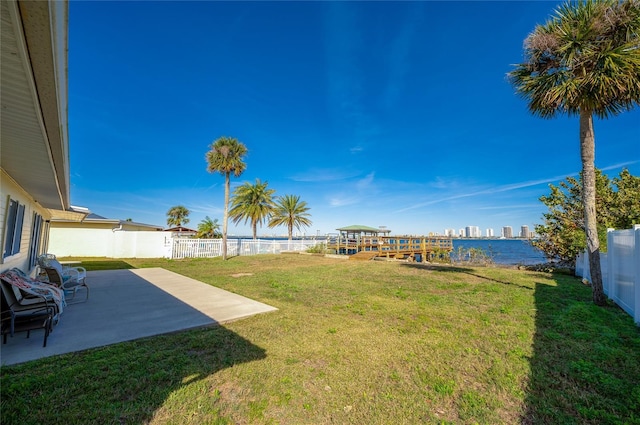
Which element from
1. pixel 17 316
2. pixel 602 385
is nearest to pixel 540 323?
pixel 602 385

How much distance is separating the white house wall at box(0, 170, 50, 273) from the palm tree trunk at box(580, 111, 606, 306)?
1208 centimetres

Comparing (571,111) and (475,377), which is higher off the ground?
(571,111)

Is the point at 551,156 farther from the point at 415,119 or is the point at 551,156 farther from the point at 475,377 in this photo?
the point at 475,377

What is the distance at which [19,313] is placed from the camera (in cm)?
365

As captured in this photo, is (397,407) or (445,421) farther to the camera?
(397,407)

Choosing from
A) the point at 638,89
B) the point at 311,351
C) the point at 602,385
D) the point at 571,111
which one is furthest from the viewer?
the point at 571,111

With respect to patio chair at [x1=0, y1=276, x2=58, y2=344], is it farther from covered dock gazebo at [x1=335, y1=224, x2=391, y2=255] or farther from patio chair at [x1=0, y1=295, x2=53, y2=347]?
covered dock gazebo at [x1=335, y1=224, x2=391, y2=255]

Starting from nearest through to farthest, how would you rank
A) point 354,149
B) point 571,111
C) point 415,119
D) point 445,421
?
point 445,421 < point 571,111 < point 415,119 < point 354,149

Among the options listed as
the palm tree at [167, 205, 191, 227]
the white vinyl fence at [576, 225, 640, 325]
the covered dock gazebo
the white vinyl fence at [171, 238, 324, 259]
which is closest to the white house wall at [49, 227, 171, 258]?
the white vinyl fence at [171, 238, 324, 259]

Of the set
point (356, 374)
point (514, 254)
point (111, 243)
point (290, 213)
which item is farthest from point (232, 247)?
point (514, 254)

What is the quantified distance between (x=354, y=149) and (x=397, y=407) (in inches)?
969

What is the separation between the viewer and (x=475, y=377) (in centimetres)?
293

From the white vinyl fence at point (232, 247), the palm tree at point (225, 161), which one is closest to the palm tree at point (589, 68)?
the palm tree at point (225, 161)

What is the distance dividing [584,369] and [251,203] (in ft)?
84.3
